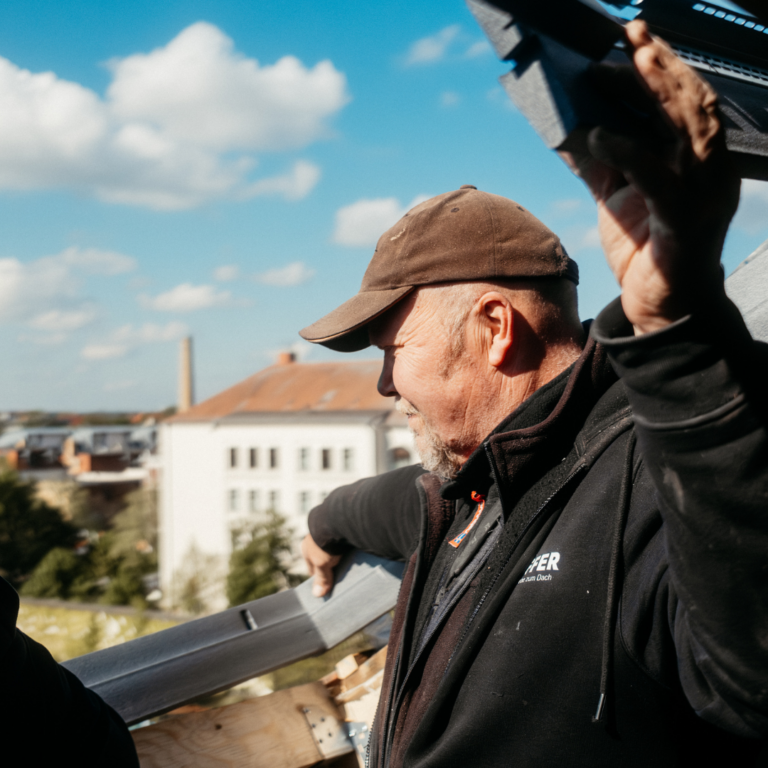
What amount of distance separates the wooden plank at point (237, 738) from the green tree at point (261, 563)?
1339 inches

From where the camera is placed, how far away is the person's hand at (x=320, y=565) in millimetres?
2250

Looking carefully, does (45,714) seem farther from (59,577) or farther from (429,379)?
(59,577)

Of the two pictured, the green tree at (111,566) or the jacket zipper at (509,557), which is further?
the green tree at (111,566)

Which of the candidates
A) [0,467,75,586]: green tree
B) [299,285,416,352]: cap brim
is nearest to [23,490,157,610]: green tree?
[0,467,75,586]: green tree

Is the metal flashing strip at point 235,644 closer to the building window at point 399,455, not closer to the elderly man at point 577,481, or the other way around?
the elderly man at point 577,481

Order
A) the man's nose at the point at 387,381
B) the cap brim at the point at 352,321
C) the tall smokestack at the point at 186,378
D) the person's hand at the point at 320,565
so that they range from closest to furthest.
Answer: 1. the cap brim at the point at 352,321
2. the man's nose at the point at 387,381
3. the person's hand at the point at 320,565
4. the tall smokestack at the point at 186,378

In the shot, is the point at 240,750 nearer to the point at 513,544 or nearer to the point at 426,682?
the point at 426,682

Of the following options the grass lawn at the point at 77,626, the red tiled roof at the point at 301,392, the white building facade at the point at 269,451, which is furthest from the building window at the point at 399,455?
the grass lawn at the point at 77,626

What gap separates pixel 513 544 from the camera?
1.29 metres

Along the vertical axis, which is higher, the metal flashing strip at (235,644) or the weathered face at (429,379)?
the weathered face at (429,379)

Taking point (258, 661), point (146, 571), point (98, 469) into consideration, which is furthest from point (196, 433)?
point (258, 661)

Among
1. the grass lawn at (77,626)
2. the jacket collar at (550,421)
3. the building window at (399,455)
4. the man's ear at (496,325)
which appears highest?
the man's ear at (496,325)

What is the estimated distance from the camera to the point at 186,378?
44.8m

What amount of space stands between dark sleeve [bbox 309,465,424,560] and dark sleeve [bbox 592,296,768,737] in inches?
52.6
